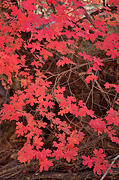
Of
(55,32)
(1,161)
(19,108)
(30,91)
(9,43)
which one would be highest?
(9,43)

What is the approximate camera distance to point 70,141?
304cm

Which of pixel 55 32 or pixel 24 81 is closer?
pixel 55 32

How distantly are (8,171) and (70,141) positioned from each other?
157 centimetres

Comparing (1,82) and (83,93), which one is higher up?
(1,82)

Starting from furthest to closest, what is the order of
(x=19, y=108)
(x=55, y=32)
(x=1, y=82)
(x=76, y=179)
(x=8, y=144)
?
(x=8, y=144) < (x=1, y=82) < (x=76, y=179) < (x=19, y=108) < (x=55, y=32)

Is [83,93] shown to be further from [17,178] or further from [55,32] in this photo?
[17,178]

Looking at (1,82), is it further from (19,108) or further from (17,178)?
(17,178)

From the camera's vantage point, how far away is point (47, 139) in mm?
4086

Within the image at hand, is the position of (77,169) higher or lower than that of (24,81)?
lower

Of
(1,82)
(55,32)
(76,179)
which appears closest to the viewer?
(55,32)

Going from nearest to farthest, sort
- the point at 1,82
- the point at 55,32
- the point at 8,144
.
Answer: the point at 55,32, the point at 1,82, the point at 8,144

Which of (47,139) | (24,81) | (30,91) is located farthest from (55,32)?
(47,139)

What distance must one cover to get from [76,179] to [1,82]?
9.07ft

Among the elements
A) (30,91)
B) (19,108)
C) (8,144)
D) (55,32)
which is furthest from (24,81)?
(8,144)
